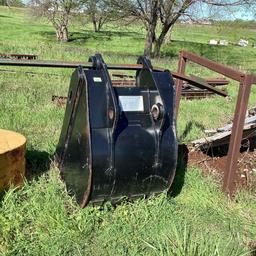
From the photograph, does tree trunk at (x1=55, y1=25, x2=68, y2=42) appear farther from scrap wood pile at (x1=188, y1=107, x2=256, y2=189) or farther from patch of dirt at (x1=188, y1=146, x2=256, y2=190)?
patch of dirt at (x1=188, y1=146, x2=256, y2=190)

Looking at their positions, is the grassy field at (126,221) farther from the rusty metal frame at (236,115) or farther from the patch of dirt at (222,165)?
the patch of dirt at (222,165)

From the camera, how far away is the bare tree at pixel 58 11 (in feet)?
113

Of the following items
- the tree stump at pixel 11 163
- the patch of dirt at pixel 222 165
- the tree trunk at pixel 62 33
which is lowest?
the tree trunk at pixel 62 33

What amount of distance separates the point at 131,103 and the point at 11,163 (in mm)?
1171

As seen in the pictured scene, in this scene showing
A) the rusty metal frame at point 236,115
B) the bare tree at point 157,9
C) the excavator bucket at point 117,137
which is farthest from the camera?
the bare tree at point 157,9

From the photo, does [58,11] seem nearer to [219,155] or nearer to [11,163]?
[219,155]

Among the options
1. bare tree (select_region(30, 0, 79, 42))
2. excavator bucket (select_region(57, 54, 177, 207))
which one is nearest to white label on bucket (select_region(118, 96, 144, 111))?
excavator bucket (select_region(57, 54, 177, 207))

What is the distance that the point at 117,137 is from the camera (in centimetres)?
309

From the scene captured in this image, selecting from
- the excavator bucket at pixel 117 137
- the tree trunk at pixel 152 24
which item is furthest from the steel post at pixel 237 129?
the tree trunk at pixel 152 24

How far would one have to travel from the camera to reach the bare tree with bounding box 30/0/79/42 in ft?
113

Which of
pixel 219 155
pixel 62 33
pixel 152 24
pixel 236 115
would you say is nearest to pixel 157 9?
pixel 152 24

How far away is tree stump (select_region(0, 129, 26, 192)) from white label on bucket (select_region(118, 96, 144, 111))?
105 centimetres

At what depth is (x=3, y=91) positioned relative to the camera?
27.0 feet

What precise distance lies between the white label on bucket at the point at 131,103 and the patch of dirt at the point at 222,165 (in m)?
1.82
